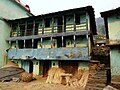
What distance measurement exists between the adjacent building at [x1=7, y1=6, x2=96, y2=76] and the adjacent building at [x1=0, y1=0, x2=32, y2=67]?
3.85 ft

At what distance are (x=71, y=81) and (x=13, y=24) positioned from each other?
1611 centimetres

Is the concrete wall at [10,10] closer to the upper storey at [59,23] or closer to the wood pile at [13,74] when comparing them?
the upper storey at [59,23]

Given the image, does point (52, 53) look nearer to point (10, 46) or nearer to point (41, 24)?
point (41, 24)

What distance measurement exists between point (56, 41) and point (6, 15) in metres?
11.6

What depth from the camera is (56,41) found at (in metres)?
23.6

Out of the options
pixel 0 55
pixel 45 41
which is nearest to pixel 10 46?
pixel 0 55

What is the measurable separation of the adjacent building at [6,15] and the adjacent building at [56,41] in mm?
1173

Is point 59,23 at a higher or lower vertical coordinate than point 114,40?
higher

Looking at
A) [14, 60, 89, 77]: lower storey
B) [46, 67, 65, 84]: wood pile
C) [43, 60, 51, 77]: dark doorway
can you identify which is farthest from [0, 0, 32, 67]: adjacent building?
[46, 67, 65, 84]: wood pile

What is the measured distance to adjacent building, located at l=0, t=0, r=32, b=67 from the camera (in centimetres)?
2666

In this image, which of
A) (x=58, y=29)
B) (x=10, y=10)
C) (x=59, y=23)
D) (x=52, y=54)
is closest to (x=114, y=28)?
(x=52, y=54)

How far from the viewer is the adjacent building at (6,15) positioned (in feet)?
87.5

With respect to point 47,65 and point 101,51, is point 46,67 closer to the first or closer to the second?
point 47,65

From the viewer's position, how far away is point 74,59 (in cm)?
1986
